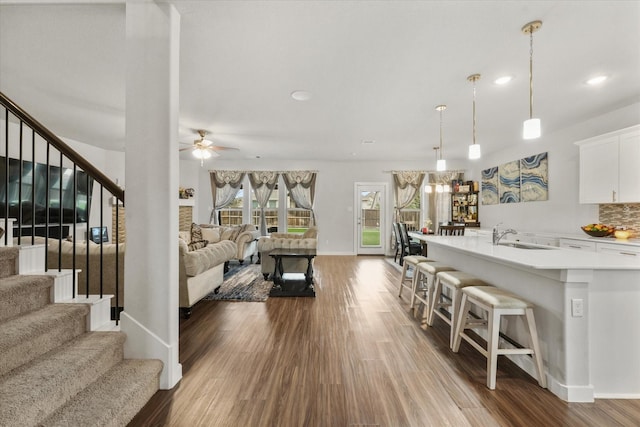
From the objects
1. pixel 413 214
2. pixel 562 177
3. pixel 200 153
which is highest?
pixel 200 153

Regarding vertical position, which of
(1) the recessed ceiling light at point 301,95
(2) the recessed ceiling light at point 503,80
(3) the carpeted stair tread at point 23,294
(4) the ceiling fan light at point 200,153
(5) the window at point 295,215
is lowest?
(3) the carpeted stair tread at point 23,294

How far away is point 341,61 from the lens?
9.02 ft

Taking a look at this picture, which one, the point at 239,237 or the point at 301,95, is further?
the point at 239,237

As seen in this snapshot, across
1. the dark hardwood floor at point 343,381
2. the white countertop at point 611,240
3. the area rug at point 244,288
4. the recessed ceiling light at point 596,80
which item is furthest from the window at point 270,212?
the recessed ceiling light at point 596,80

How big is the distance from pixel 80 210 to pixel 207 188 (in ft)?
9.91

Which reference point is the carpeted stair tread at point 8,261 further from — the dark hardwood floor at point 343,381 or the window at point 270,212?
the window at point 270,212

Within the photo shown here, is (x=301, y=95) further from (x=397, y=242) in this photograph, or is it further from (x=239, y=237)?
(x=397, y=242)

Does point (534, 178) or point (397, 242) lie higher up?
point (534, 178)

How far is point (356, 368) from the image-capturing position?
2277 mm

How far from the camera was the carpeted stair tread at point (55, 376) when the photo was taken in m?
1.29

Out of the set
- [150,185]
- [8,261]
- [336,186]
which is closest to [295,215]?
[336,186]

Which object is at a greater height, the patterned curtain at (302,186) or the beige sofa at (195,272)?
the patterned curtain at (302,186)

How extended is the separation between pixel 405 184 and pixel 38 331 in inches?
305

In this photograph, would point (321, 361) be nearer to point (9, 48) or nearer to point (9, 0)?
point (9, 0)
